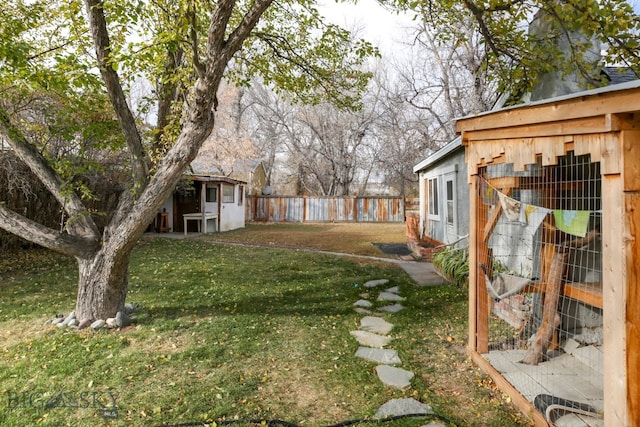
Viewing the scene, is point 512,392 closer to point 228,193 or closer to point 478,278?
point 478,278

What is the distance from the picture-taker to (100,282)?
4199 mm

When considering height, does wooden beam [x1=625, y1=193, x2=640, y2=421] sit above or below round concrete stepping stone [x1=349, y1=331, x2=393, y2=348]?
above

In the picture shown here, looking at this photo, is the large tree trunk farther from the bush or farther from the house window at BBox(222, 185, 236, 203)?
the house window at BBox(222, 185, 236, 203)

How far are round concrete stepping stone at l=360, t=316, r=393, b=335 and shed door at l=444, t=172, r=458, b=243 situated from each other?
433 cm

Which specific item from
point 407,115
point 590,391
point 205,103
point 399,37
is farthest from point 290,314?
point 407,115

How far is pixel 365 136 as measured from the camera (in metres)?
24.4

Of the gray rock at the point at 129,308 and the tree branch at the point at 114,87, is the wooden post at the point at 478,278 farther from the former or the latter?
the gray rock at the point at 129,308

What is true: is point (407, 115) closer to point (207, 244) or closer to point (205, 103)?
point (207, 244)

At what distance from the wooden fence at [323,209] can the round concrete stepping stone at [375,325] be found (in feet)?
57.9

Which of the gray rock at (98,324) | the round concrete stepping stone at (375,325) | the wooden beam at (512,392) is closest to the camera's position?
the wooden beam at (512,392)

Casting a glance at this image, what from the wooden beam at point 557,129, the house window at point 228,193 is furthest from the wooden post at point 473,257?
the house window at point 228,193

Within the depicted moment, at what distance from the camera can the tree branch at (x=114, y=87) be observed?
3.71 m

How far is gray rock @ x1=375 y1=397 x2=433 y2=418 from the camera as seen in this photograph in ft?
8.72

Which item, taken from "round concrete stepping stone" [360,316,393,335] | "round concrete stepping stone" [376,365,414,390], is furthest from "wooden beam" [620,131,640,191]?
"round concrete stepping stone" [360,316,393,335]
